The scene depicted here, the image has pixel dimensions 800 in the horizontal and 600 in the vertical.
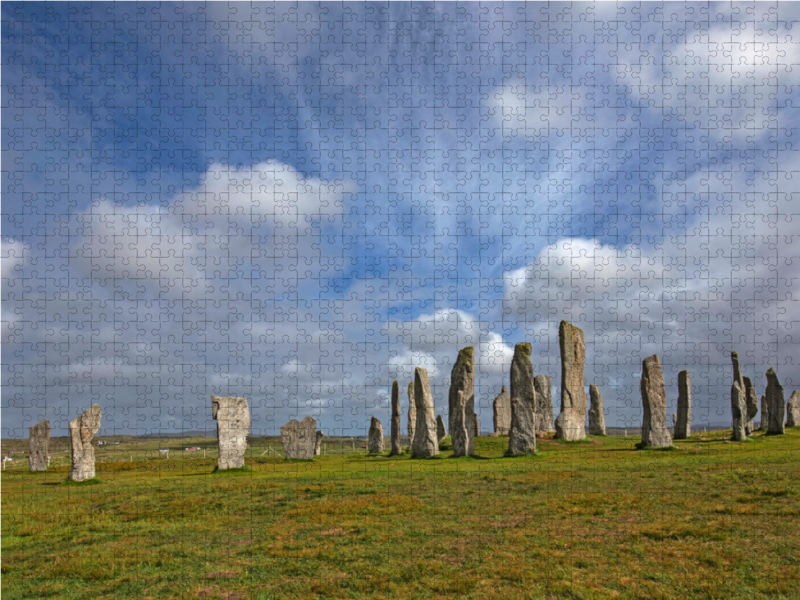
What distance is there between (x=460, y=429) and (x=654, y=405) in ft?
36.2

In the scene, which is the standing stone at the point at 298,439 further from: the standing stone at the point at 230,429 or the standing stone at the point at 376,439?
the standing stone at the point at 376,439

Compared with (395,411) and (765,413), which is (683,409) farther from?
(395,411)

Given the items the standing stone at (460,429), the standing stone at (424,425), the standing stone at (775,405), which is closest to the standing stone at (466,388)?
the standing stone at (460,429)

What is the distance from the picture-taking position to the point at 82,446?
2789 centimetres

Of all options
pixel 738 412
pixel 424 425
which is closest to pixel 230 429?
pixel 424 425

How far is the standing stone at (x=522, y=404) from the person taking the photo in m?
29.3

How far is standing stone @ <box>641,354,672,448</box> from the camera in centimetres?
2955

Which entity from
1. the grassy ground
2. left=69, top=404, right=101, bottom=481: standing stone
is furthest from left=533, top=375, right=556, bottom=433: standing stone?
left=69, top=404, right=101, bottom=481: standing stone

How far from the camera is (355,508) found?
15.0 meters

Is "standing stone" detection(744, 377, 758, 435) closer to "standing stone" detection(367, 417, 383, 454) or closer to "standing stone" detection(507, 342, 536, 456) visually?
"standing stone" detection(507, 342, 536, 456)

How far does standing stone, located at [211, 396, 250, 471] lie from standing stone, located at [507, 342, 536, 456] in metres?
14.8

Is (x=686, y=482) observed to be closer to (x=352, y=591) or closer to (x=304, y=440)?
(x=352, y=591)

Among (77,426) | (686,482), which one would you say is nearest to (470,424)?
(686,482)

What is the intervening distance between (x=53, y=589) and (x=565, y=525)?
10.1 m
